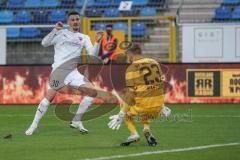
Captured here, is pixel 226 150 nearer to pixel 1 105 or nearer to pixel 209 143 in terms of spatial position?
pixel 209 143

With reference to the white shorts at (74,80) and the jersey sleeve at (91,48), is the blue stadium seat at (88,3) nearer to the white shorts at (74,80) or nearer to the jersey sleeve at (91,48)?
the jersey sleeve at (91,48)

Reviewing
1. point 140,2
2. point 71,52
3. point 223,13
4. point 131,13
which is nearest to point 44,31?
point 131,13

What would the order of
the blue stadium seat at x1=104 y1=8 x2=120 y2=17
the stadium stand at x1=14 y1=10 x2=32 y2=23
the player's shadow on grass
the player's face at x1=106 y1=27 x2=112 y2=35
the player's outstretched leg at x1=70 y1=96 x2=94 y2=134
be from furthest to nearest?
the stadium stand at x1=14 y1=10 x2=32 y2=23, the blue stadium seat at x1=104 y1=8 x2=120 y2=17, the player's face at x1=106 y1=27 x2=112 y2=35, the player's shadow on grass, the player's outstretched leg at x1=70 y1=96 x2=94 y2=134

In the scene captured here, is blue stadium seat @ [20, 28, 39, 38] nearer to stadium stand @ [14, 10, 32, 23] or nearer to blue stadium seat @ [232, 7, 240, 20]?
stadium stand @ [14, 10, 32, 23]

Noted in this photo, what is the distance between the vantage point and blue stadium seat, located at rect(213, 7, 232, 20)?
26.6 m

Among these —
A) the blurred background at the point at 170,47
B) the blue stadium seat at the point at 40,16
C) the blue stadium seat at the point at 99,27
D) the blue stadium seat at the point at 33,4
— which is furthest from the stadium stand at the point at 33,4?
the blue stadium seat at the point at 99,27

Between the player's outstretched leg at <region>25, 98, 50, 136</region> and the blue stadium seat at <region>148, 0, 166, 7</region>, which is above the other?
the blue stadium seat at <region>148, 0, 166, 7</region>

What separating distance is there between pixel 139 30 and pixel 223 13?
3.40 m

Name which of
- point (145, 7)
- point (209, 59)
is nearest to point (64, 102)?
point (209, 59)

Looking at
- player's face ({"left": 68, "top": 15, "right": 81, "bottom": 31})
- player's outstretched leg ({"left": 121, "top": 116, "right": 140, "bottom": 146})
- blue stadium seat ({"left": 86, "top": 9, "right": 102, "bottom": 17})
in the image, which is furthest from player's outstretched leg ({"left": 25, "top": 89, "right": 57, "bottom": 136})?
blue stadium seat ({"left": 86, "top": 9, "right": 102, "bottom": 17})

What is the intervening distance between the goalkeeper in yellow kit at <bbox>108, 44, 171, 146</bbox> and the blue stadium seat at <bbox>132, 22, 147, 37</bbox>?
1243 cm

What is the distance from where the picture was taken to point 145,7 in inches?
1089

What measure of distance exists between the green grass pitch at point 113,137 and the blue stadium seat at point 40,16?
7.77 m

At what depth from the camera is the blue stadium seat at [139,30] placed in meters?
24.8
